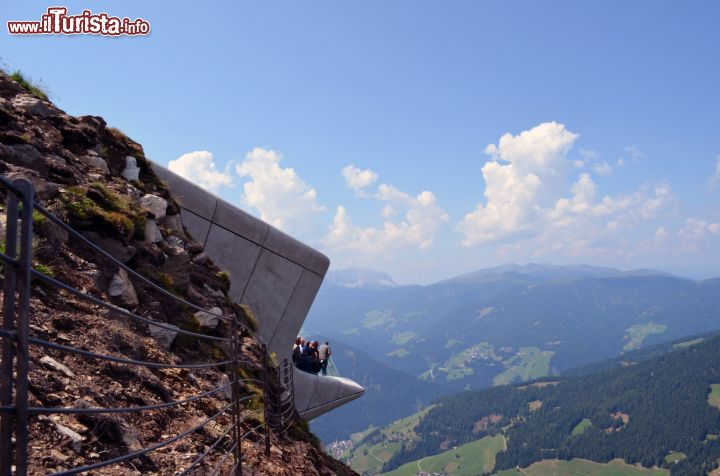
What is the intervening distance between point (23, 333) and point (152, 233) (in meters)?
8.80

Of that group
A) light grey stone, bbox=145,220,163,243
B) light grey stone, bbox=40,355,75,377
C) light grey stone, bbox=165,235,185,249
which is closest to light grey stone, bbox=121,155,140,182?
light grey stone, bbox=165,235,185,249

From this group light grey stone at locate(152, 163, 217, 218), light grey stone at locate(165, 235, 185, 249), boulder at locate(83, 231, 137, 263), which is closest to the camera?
boulder at locate(83, 231, 137, 263)

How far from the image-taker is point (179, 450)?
616 centimetres

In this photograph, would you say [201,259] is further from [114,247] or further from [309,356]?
[309,356]

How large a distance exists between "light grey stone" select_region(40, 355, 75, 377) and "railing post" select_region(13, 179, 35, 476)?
4.03 meters

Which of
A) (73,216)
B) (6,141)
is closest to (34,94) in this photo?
(6,141)

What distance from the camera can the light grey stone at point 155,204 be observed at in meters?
11.9

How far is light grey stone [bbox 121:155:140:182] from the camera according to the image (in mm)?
12467

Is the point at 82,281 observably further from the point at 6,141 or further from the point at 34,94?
the point at 34,94

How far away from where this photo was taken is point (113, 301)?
8.23 m

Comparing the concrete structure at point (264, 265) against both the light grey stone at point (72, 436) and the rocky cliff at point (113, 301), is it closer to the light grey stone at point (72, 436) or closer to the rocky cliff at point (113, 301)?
the rocky cliff at point (113, 301)

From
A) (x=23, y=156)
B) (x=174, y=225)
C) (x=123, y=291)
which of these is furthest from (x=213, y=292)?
(x=23, y=156)

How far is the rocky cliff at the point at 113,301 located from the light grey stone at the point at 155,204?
0.03m

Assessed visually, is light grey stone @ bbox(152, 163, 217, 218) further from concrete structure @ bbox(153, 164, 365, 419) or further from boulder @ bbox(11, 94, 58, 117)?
boulder @ bbox(11, 94, 58, 117)
